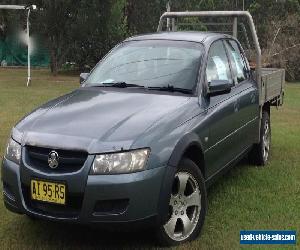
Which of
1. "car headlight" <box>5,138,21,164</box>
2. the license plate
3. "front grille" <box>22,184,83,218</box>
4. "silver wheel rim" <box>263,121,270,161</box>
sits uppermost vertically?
"car headlight" <box>5,138,21,164</box>

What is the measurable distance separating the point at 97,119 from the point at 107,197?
720 millimetres

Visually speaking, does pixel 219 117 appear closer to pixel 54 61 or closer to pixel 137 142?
pixel 137 142

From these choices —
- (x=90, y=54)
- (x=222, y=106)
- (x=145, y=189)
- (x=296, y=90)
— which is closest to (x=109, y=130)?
(x=145, y=189)

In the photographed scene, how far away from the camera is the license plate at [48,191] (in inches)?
148

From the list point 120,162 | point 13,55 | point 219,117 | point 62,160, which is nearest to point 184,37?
point 219,117

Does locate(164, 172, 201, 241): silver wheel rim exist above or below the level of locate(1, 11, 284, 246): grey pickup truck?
below

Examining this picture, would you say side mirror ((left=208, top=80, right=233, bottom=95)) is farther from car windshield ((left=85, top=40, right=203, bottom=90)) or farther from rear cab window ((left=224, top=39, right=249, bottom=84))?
rear cab window ((left=224, top=39, right=249, bottom=84))

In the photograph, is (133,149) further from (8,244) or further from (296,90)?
(296,90)

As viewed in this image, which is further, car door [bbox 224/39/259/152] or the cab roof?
car door [bbox 224/39/259/152]

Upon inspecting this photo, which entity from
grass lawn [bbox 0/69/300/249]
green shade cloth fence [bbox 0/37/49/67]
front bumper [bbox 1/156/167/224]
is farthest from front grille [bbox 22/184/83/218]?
green shade cloth fence [bbox 0/37/49/67]

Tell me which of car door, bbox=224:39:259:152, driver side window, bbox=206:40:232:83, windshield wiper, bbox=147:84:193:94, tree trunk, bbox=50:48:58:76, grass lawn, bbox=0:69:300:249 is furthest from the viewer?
tree trunk, bbox=50:48:58:76

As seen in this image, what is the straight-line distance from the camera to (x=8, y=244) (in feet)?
14.1

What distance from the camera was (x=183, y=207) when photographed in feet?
14.0

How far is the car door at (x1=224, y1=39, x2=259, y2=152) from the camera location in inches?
226
